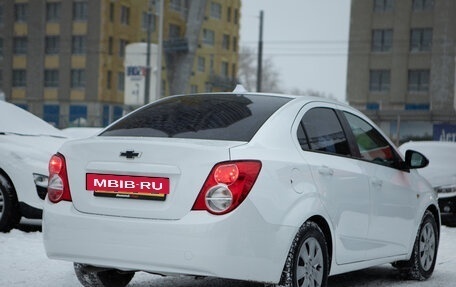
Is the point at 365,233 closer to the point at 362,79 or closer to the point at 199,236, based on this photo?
the point at 199,236

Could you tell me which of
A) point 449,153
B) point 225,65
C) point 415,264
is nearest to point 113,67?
point 225,65

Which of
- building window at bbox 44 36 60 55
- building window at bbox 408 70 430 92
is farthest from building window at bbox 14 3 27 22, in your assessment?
building window at bbox 408 70 430 92

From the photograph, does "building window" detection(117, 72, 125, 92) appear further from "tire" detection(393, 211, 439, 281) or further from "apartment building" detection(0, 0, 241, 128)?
"tire" detection(393, 211, 439, 281)

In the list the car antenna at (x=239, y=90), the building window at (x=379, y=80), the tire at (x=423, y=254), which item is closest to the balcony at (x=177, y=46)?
the building window at (x=379, y=80)

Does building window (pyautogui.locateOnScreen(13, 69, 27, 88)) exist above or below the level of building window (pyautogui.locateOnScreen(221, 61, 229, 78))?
below

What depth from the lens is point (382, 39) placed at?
5559 cm

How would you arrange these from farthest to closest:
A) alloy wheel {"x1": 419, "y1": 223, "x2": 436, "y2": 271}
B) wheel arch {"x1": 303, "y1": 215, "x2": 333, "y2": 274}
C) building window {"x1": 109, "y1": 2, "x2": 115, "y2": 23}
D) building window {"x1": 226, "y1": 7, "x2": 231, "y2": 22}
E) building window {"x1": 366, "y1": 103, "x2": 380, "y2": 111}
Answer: building window {"x1": 226, "y1": 7, "x2": 231, "y2": 22}, building window {"x1": 109, "y1": 2, "x2": 115, "y2": 23}, building window {"x1": 366, "y1": 103, "x2": 380, "y2": 111}, alloy wheel {"x1": 419, "y1": 223, "x2": 436, "y2": 271}, wheel arch {"x1": 303, "y1": 215, "x2": 333, "y2": 274}

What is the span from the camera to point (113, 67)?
60.2 meters

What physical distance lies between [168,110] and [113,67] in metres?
55.3

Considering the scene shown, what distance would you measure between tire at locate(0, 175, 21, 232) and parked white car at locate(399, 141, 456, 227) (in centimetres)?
677

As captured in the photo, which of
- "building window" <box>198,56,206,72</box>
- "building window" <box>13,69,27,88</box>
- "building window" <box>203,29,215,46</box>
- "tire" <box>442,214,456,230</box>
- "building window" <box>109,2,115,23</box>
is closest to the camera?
"tire" <box>442,214,456,230</box>

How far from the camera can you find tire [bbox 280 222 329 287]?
5.02m

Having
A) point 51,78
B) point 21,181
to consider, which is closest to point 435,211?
point 21,181

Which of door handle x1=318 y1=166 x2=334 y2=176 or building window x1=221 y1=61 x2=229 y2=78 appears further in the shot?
building window x1=221 y1=61 x2=229 y2=78
